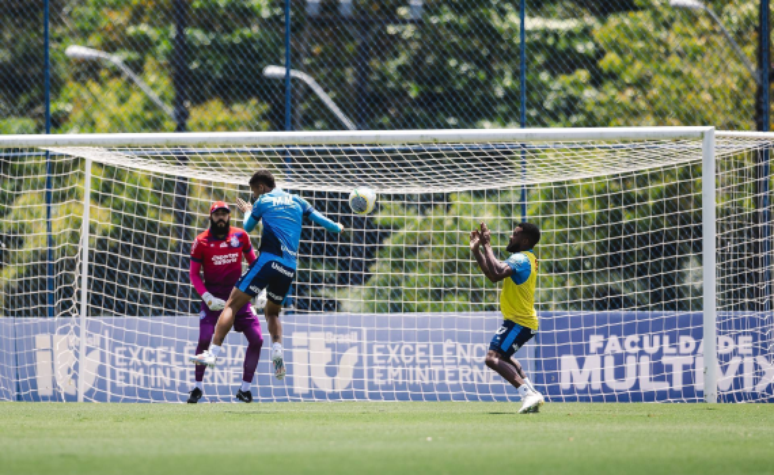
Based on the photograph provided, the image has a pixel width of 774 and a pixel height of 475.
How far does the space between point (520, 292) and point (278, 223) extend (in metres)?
2.26

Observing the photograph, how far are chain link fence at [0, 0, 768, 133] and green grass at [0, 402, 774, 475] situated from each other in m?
7.51

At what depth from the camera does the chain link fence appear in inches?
659

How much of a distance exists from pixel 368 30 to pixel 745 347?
1042 cm

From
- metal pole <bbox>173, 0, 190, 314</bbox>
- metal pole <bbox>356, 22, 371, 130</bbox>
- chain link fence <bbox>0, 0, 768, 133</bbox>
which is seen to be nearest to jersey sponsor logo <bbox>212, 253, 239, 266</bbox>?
metal pole <bbox>173, 0, 190, 314</bbox>

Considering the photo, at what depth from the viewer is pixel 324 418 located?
8.34m

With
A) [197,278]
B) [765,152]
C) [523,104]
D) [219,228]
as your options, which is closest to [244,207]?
[219,228]

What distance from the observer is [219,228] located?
10188 mm

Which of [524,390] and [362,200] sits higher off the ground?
[362,200]

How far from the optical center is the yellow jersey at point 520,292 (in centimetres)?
906

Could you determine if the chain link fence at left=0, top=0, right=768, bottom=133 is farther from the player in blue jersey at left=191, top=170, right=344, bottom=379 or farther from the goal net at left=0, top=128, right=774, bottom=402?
the player in blue jersey at left=191, top=170, right=344, bottom=379

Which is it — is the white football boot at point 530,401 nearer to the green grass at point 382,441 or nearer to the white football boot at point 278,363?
the green grass at point 382,441

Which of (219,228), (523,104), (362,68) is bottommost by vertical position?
(219,228)

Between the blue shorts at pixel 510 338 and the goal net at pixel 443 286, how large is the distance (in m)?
2.19

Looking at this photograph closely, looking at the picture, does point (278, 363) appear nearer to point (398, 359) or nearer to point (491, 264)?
point (491, 264)
